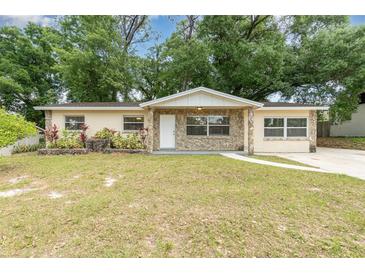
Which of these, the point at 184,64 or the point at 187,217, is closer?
the point at 187,217

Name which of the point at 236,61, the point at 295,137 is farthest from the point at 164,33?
the point at 295,137

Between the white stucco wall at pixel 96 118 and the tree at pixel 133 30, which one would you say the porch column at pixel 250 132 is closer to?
the white stucco wall at pixel 96 118

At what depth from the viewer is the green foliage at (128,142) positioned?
10.7m

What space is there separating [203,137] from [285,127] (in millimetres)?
4794

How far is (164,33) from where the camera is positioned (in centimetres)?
1878

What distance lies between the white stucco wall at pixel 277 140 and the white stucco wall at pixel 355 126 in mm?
7744

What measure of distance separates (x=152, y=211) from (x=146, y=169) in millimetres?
3441

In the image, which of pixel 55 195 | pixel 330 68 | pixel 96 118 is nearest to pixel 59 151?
pixel 96 118

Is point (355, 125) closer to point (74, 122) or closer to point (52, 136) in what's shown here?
point (74, 122)

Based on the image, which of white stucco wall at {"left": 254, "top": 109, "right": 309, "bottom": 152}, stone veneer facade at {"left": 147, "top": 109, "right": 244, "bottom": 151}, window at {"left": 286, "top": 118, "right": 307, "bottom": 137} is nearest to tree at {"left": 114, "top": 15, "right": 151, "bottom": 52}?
stone veneer facade at {"left": 147, "top": 109, "right": 244, "bottom": 151}

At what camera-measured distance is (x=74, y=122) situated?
39.2 feet

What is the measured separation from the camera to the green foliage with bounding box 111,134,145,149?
35.2ft

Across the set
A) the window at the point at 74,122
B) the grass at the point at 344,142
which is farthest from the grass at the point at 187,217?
the grass at the point at 344,142
